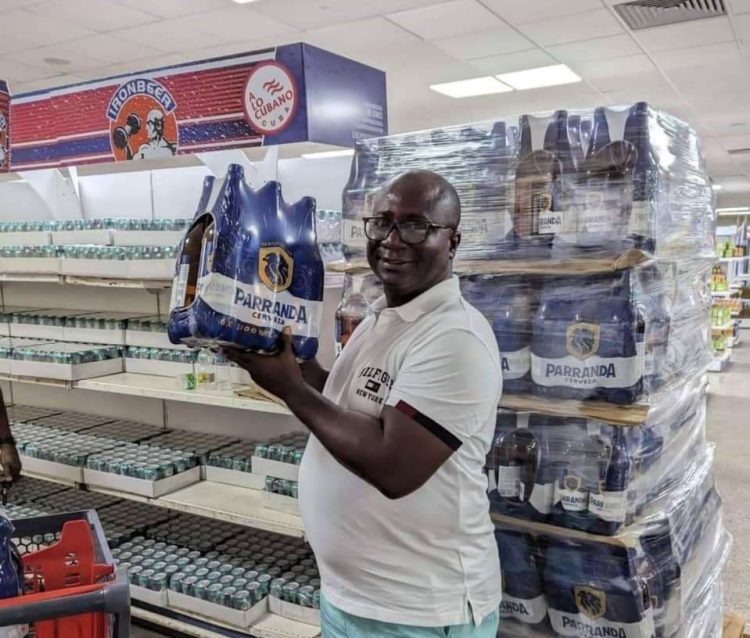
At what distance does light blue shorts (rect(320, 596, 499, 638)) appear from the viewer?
150 centimetres

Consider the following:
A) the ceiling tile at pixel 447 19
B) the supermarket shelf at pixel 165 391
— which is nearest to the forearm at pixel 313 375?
the supermarket shelf at pixel 165 391

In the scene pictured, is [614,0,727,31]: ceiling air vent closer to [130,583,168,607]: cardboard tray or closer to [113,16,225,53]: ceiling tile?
[113,16,225,53]: ceiling tile

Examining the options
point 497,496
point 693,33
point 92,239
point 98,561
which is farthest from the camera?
point 693,33

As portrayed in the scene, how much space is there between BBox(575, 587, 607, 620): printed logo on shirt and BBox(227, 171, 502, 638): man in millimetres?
628

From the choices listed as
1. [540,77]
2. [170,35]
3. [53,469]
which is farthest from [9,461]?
[540,77]

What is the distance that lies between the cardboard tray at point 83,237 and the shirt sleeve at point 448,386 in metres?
2.36

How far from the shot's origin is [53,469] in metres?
3.26

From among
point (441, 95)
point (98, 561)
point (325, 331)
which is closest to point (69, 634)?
point (98, 561)

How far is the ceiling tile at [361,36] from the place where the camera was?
5.18m

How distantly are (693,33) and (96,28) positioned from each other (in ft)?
15.0

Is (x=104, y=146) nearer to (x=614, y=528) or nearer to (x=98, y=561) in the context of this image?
(x=98, y=561)

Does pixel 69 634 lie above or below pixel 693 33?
below

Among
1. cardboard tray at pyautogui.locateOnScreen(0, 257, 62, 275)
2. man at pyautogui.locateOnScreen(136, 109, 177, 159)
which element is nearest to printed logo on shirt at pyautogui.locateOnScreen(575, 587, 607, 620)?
man at pyautogui.locateOnScreen(136, 109, 177, 159)

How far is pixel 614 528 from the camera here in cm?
202
